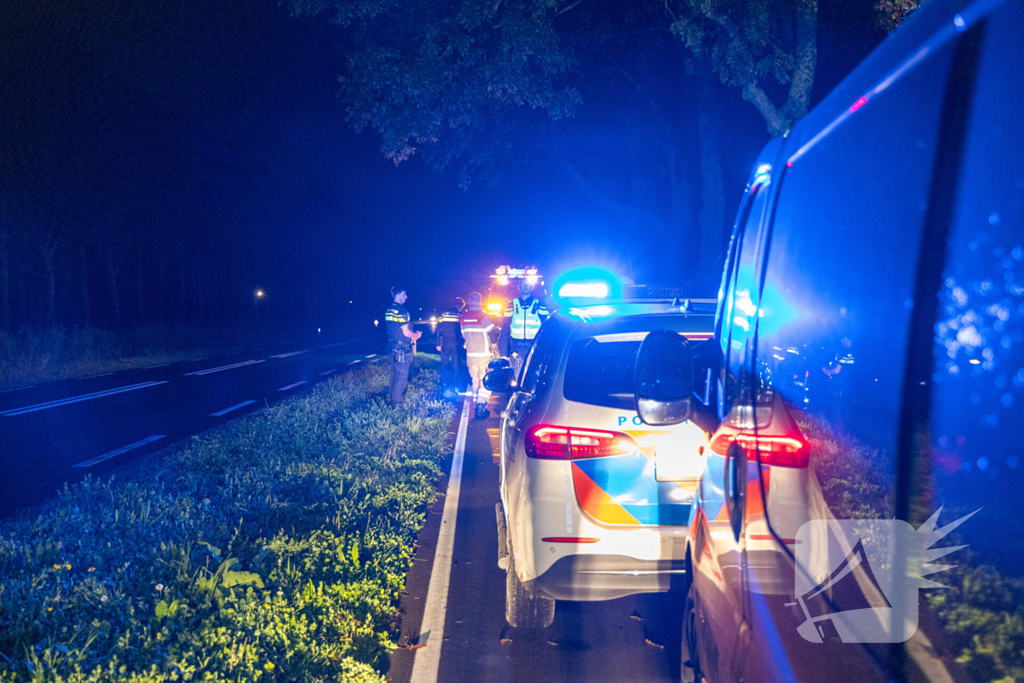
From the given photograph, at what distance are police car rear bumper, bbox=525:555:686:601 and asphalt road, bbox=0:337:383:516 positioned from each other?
5807 millimetres

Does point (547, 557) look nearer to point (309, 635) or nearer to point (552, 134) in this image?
point (309, 635)

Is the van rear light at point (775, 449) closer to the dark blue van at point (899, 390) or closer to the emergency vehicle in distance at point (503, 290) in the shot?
the dark blue van at point (899, 390)

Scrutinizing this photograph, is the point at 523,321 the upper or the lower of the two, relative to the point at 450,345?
upper

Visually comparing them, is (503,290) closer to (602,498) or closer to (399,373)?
(399,373)

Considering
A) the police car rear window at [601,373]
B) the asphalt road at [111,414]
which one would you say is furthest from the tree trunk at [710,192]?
the police car rear window at [601,373]

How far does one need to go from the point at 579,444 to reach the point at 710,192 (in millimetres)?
13730

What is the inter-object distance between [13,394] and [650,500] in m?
18.0

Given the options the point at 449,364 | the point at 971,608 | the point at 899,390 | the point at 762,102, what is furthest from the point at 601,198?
the point at 971,608

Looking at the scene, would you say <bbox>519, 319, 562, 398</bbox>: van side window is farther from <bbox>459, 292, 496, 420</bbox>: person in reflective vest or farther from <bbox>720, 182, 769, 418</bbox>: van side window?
<bbox>459, 292, 496, 420</bbox>: person in reflective vest

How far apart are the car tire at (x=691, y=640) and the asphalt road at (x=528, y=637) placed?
0.17ft

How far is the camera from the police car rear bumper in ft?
12.5

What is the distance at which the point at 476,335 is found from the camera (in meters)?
13.2

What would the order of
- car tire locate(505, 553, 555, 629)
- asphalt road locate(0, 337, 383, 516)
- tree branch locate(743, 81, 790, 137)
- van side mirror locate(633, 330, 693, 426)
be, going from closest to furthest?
1. van side mirror locate(633, 330, 693, 426)
2. car tire locate(505, 553, 555, 629)
3. asphalt road locate(0, 337, 383, 516)
4. tree branch locate(743, 81, 790, 137)

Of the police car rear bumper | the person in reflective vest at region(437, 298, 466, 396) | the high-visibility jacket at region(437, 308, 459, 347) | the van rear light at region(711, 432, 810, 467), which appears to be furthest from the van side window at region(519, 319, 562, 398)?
the high-visibility jacket at region(437, 308, 459, 347)
